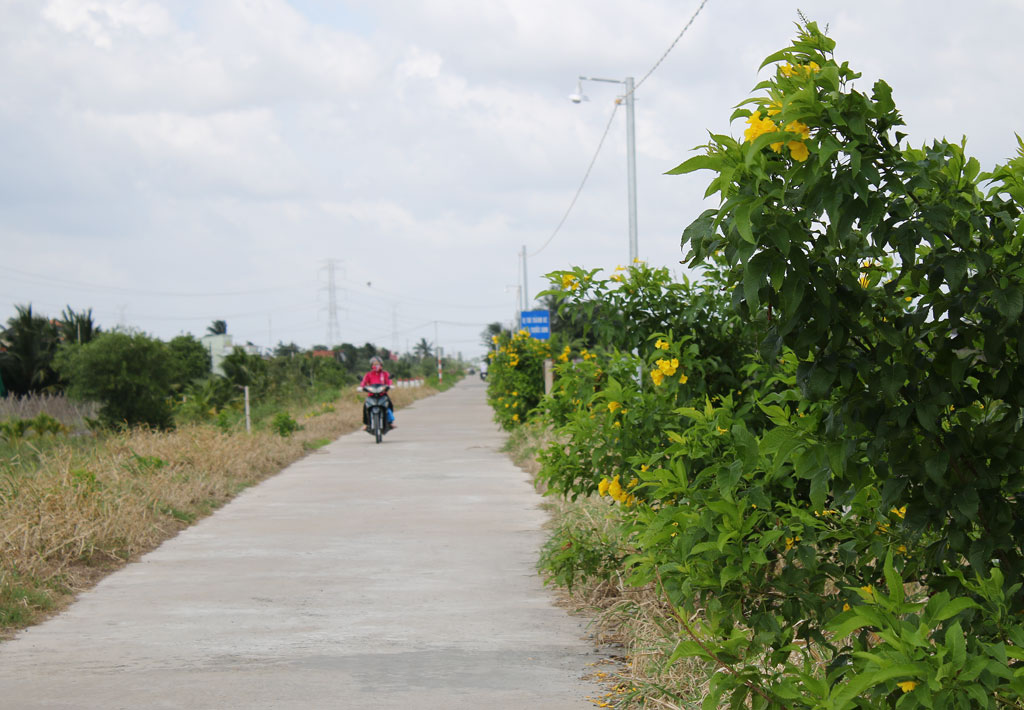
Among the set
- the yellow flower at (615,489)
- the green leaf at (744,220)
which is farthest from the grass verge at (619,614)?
the green leaf at (744,220)

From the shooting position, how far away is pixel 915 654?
2.47 meters

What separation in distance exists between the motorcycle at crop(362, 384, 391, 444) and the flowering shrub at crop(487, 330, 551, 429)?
247 cm

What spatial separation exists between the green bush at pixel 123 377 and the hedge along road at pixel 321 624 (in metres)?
9.39

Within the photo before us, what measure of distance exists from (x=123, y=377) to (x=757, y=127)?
19.1 meters

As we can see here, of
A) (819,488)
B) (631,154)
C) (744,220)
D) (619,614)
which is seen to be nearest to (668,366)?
(619,614)

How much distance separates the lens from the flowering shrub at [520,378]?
22141mm

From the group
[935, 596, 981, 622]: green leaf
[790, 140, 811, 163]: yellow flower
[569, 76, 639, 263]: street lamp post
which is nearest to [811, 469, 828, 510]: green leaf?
[935, 596, 981, 622]: green leaf

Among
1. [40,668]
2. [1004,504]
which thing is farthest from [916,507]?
[40,668]

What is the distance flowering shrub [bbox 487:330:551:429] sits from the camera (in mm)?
22141

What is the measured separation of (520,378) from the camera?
22266mm

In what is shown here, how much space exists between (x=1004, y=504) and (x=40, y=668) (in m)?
4.86

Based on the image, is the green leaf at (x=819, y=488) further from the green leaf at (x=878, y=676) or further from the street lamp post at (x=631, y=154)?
the street lamp post at (x=631, y=154)

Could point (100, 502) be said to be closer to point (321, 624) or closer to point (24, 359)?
point (321, 624)

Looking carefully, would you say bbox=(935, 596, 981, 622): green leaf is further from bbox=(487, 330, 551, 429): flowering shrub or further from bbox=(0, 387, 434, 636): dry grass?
Result: bbox=(487, 330, 551, 429): flowering shrub
